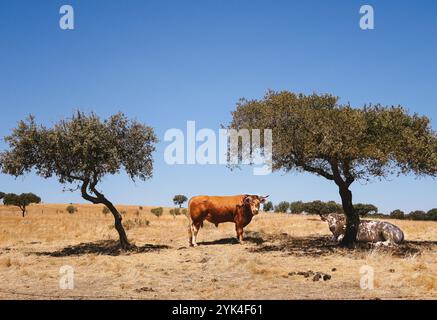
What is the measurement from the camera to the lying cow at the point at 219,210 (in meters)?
28.1

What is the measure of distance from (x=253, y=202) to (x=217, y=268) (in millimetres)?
7763

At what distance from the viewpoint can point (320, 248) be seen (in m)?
25.9

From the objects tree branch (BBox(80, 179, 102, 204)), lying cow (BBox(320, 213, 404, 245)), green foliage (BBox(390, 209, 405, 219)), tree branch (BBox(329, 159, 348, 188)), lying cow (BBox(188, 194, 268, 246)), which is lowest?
green foliage (BBox(390, 209, 405, 219))

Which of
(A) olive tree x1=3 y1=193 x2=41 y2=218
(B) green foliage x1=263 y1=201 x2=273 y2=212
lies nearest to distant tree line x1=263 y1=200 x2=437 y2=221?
(B) green foliage x1=263 y1=201 x2=273 y2=212

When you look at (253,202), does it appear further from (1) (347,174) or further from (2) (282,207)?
(2) (282,207)

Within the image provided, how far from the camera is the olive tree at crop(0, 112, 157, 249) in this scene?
25.8m

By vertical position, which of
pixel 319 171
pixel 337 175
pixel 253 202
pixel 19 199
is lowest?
pixel 19 199

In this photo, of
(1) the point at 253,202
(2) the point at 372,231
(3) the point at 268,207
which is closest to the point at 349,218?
(2) the point at 372,231

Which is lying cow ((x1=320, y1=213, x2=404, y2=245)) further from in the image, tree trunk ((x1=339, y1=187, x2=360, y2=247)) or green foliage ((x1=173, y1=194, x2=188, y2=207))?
green foliage ((x1=173, y1=194, x2=188, y2=207))

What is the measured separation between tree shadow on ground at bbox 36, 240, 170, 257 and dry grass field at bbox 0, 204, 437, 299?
2.3 inches

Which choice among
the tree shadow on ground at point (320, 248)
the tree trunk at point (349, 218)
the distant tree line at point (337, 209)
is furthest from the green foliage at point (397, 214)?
the tree trunk at point (349, 218)

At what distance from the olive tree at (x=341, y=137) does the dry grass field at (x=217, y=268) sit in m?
4.29
